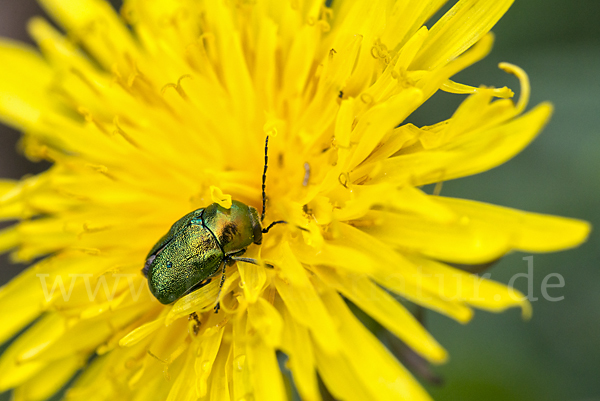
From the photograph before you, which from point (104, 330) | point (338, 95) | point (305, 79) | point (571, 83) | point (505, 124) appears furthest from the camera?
point (571, 83)

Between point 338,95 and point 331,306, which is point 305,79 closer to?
point 338,95

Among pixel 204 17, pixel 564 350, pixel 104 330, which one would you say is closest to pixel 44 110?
pixel 204 17

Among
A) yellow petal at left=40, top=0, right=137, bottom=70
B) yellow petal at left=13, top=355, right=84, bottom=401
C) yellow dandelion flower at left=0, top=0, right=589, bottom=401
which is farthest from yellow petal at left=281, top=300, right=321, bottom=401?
yellow petal at left=40, top=0, right=137, bottom=70

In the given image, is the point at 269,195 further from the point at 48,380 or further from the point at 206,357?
the point at 48,380

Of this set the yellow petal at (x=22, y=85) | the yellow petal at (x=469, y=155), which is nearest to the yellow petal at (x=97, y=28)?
the yellow petal at (x=22, y=85)

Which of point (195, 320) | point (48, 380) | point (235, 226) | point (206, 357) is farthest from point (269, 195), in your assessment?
point (48, 380)

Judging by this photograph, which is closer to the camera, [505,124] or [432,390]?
[505,124]

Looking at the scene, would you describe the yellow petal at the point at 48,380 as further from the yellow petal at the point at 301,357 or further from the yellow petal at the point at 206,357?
the yellow petal at the point at 301,357
